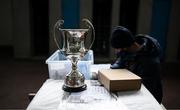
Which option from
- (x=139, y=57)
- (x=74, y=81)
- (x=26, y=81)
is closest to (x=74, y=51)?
(x=74, y=81)

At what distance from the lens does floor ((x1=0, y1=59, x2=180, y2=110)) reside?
9.80 feet

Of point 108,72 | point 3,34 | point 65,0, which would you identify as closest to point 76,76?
point 108,72

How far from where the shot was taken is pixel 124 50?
1.74 metres

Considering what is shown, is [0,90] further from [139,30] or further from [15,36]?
[139,30]

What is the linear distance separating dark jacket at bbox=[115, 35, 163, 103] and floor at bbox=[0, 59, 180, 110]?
4.68ft

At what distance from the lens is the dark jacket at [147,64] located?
5.45ft

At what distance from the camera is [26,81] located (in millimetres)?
3670

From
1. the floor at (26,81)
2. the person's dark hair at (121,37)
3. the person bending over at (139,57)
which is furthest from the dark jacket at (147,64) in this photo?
the floor at (26,81)

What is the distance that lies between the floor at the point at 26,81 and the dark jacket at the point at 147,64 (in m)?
1.43

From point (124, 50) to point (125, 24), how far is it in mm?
3456

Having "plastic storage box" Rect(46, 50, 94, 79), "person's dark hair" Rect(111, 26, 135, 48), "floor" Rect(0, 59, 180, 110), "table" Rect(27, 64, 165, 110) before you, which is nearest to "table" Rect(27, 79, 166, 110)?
"table" Rect(27, 64, 165, 110)

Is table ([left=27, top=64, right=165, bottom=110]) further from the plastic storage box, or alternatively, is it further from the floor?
the floor

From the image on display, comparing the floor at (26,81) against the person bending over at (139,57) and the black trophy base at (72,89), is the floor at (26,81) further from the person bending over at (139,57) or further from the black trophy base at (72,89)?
the black trophy base at (72,89)

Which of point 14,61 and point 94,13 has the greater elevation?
point 94,13
